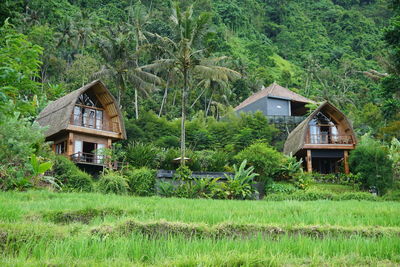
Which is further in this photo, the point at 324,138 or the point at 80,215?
the point at 324,138

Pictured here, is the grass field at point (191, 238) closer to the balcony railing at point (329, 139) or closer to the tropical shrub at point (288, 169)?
the tropical shrub at point (288, 169)

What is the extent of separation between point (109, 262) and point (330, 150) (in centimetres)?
2485

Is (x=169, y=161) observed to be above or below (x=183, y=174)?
above

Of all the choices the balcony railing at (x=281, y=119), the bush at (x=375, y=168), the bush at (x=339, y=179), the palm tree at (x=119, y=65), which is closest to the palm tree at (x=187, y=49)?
the bush at (x=339, y=179)

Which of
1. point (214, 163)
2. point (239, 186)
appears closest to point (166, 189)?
point (239, 186)

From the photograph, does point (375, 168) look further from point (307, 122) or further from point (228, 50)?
point (228, 50)

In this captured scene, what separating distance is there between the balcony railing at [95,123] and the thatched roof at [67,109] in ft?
1.20

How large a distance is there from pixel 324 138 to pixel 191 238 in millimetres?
23476

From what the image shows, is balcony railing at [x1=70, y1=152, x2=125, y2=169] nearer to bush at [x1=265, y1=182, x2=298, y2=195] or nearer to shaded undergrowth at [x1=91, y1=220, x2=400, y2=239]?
bush at [x1=265, y1=182, x2=298, y2=195]

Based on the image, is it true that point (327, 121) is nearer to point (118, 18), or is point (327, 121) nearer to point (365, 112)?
point (365, 112)

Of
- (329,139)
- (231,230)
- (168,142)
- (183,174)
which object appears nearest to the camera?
(231,230)

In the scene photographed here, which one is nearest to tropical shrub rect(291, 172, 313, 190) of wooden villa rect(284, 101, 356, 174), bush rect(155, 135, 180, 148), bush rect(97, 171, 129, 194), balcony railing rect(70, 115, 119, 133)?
wooden villa rect(284, 101, 356, 174)

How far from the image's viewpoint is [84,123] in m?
24.2

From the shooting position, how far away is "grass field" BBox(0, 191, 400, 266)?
4738 millimetres
